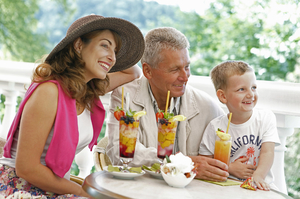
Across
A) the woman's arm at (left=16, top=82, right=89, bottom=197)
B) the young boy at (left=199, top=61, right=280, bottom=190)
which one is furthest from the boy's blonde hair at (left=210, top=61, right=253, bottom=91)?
the woman's arm at (left=16, top=82, right=89, bottom=197)

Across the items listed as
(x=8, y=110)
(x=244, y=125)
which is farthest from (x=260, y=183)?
(x=8, y=110)

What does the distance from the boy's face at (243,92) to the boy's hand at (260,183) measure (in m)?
0.39

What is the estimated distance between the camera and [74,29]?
1753 mm

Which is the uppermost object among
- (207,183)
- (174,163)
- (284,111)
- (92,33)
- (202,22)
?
(202,22)

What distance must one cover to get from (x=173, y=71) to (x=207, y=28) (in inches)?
339

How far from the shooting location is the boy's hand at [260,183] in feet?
5.12

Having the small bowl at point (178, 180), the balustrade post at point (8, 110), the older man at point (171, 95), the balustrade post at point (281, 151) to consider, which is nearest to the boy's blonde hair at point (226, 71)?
the older man at point (171, 95)

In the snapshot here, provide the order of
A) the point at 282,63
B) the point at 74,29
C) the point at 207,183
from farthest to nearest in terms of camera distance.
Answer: the point at 282,63
the point at 74,29
the point at 207,183

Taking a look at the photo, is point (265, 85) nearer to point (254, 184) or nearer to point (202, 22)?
point (254, 184)

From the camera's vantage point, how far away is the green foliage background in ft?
29.4

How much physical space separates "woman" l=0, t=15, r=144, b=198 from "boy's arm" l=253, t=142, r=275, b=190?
866 millimetres

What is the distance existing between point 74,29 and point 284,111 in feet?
4.22

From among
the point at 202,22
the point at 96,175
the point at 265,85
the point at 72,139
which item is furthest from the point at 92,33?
the point at 202,22

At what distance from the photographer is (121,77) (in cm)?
218
